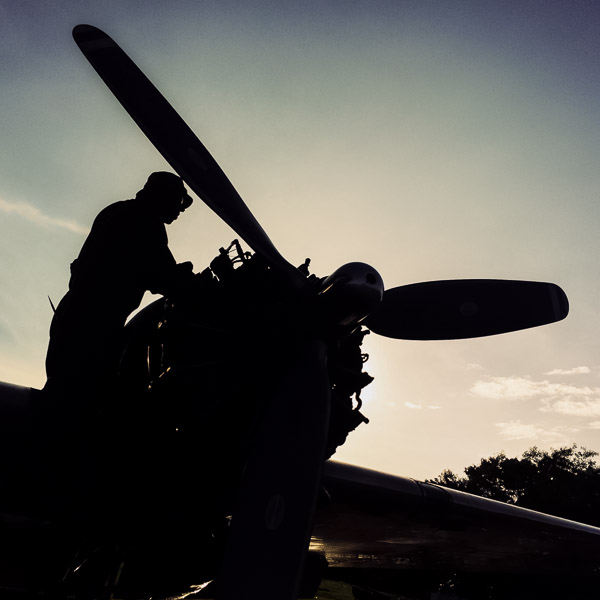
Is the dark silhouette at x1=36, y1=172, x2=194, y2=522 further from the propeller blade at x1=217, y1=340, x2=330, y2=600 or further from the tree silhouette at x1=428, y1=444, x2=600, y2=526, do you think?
the tree silhouette at x1=428, y1=444, x2=600, y2=526

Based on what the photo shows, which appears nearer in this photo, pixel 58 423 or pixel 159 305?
pixel 58 423

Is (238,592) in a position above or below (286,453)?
below

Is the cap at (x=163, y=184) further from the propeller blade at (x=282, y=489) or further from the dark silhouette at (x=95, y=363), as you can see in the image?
Answer: the propeller blade at (x=282, y=489)

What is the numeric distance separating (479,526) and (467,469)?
47.6 m

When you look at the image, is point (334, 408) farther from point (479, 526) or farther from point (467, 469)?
point (467, 469)

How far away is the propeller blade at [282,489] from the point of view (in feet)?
9.36

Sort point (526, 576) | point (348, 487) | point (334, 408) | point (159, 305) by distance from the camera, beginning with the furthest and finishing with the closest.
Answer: point (526, 576) < point (348, 487) < point (159, 305) < point (334, 408)

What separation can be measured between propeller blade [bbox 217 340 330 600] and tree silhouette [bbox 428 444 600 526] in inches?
1383

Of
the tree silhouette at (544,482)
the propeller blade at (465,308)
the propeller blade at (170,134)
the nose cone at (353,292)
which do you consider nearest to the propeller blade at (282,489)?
the nose cone at (353,292)

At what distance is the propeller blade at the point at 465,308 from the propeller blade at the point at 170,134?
4.17 feet

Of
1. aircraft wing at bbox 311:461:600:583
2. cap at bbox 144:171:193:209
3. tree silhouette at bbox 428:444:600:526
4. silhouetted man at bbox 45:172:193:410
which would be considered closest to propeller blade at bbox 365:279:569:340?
aircraft wing at bbox 311:461:600:583

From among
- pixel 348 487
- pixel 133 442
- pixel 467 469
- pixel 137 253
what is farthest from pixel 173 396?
pixel 467 469

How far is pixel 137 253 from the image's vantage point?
12.1 ft

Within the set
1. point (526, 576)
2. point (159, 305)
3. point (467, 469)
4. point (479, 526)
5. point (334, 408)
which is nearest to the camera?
point (334, 408)
